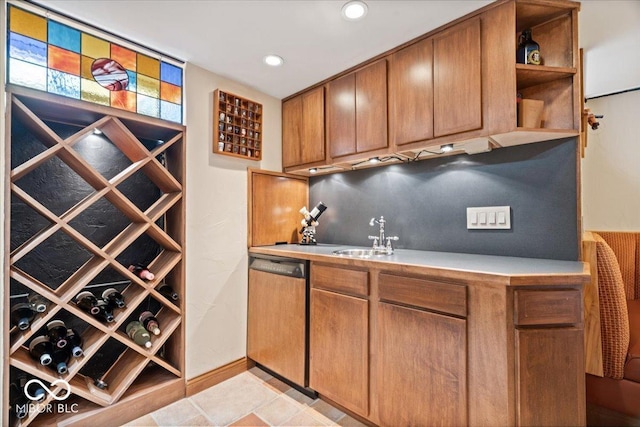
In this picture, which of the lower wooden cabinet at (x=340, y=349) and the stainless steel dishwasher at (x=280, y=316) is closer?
the lower wooden cabinet at (x=340, y=349)

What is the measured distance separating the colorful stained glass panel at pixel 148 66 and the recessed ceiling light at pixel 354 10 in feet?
3.97

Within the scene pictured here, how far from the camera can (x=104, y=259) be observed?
1.62 m

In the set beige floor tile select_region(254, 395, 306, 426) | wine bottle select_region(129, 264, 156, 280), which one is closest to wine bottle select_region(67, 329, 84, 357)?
wine bottle select_region(129, 264, 156, 280)

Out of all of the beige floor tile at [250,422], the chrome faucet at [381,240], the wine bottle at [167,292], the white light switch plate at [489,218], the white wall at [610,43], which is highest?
the white wall at [610,43]

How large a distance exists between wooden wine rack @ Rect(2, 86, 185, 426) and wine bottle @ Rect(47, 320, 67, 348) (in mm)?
96

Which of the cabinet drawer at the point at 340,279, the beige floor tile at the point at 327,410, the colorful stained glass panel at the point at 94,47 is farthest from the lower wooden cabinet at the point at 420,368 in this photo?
the colorful stained glass panel at the point at 94,47

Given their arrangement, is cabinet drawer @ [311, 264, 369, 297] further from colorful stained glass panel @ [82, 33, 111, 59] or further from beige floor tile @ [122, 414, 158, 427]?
colorful stained glass panel @ [82, 33, 111, 59]

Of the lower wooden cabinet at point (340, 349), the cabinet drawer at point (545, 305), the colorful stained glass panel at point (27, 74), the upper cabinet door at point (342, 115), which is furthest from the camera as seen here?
the upper cabinet door at point (342, 115)

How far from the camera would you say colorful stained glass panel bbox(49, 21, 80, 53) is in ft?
4.83

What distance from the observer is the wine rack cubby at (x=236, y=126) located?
6.91 ft

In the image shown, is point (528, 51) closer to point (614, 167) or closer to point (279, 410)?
point (614, 167)

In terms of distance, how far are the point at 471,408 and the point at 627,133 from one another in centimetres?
297

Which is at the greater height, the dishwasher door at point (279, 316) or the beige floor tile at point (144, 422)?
the dishwasher door at point (279, 316)

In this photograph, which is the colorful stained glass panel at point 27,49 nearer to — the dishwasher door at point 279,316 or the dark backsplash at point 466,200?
the dishwasher door at point 279,316
